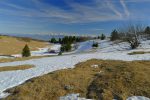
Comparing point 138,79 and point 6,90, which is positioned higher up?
point 138,79

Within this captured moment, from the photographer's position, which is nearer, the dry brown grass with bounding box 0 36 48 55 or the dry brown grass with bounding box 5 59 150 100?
the dry brown grass with bounding box 5 59 150 100

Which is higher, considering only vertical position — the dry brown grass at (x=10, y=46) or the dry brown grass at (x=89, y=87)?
the dry brown grass at (x=89, y=87)

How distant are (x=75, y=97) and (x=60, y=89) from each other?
1664 mm

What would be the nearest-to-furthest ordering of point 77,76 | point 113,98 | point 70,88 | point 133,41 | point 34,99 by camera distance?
point 113,98, point 34,99, point 70,88, point 77,76, point 133,41

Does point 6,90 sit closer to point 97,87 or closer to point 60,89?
point 60,89

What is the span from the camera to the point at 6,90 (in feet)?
49.1

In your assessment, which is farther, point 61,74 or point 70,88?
point 61,74

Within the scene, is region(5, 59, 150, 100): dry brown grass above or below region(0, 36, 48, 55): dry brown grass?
A: above

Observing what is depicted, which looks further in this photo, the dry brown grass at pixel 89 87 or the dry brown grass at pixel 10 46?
the dry brown grass at pixel 10 46

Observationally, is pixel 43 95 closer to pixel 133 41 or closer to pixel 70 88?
pixel 70 88

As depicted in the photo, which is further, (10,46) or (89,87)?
(10,46)

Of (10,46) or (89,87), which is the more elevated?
(89,87)

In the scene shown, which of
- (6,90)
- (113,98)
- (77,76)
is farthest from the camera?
(77,76)

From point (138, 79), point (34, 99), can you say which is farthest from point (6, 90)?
point (138, 79)
